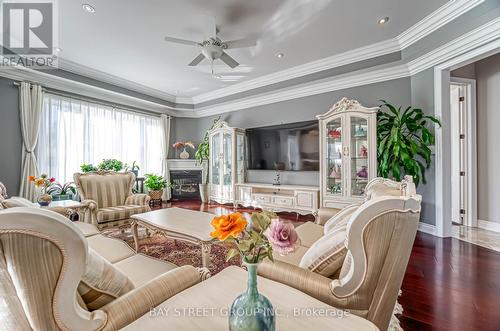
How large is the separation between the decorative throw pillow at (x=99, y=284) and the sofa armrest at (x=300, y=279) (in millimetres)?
675

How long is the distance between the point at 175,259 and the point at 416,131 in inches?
145

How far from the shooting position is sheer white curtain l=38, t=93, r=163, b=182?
416 cm

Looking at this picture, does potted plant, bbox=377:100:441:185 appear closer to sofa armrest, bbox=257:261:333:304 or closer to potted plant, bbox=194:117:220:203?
sofa armrest, bbox=257:261:333:304

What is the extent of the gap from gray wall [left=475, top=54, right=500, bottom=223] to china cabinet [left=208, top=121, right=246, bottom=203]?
4216 mm

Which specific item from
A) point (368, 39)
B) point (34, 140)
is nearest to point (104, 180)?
point (34, 140)

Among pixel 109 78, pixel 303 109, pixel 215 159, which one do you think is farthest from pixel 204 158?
pixel 303 109

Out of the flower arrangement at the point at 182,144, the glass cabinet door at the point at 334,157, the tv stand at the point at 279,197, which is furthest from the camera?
the flower arrangement at the point at 182,144

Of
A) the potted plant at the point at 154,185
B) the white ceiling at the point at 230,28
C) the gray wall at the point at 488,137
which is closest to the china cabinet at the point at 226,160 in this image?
the potted plant at the point at 154,185

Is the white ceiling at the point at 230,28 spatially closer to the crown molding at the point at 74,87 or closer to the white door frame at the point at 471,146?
the crown molding at the point at 74,87

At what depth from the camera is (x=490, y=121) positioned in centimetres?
349

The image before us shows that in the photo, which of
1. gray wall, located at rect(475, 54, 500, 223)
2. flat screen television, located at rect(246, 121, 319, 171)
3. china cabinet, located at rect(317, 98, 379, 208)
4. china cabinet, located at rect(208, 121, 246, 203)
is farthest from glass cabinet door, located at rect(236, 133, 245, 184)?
gray wall, located at rect(475, 54, 500, 223)

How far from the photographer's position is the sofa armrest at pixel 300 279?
1.04m

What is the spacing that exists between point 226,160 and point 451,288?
14.3 feet

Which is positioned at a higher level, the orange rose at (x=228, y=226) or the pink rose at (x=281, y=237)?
the orange rose at (x=228, y=226)
